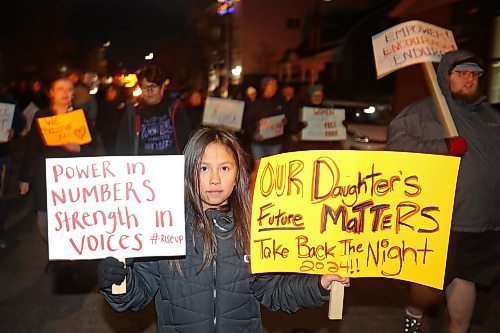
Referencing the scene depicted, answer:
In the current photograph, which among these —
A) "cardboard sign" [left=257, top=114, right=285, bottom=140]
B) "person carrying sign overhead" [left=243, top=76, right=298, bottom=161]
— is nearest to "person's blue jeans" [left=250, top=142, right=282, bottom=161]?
"person carrying sign overhead" [left=243, top=76, right=298, bottom=161]

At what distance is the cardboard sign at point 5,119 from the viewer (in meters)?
6.42

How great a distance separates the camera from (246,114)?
357 inches

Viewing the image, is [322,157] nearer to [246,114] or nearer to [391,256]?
[391,256]

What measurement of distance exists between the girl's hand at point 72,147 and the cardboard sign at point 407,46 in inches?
111

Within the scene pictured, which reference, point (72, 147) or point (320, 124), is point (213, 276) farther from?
point (320, 124)

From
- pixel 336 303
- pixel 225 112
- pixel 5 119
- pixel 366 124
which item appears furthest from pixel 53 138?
pixel 366 124

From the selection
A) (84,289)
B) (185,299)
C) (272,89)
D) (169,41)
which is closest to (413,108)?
(185,299)

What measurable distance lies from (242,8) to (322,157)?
42.3 m

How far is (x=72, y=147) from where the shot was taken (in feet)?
17.5

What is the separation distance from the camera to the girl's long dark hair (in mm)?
2604

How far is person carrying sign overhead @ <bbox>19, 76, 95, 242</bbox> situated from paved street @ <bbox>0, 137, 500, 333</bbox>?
613 millimetres

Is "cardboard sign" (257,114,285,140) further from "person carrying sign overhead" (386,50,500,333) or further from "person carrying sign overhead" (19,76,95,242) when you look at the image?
"person carrying sign overhead" (386,50,500,333)

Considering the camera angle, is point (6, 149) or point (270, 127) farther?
point (270, 127)

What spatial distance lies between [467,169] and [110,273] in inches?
94.7
